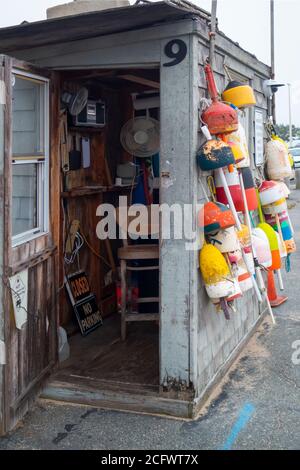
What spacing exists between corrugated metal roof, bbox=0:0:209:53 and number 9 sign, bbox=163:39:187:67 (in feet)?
0.53

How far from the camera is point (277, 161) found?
651cm

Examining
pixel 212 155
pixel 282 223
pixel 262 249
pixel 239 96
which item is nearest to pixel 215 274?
pixel 212 155

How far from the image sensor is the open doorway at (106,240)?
5.18 metres

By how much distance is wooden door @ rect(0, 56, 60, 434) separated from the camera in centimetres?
376

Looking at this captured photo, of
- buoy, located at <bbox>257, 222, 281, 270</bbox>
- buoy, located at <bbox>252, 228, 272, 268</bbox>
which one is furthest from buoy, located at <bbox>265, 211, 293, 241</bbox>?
buoy, located at <bbox>252, 228, 272, 268</bbox>

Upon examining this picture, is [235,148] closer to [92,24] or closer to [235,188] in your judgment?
[235,188]

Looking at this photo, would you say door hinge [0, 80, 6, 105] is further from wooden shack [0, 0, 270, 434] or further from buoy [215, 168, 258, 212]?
buoy [215, 168, 258, 212]

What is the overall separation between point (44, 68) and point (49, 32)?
1.26 ft

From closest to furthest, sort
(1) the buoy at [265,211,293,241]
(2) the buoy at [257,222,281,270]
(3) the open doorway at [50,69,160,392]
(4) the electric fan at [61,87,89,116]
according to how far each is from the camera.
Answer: (3) the open doorway at [50,69,160,392] < (4) the electric fan at [61,87,89,116] < (2) the buoy at [257,222,281,270] < (1) the buoy at [265,211,293,241]

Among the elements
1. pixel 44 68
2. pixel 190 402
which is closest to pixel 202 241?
pixel 190 402

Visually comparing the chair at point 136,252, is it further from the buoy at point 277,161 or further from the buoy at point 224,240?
the buoy at point 277,161

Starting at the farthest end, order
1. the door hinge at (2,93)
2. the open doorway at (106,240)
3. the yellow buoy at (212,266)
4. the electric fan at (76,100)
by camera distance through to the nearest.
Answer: the electric fan at (76,100) < the open doorway at (106,240) < the yellow buoy at (212,266) < the door hinge at (2,93)

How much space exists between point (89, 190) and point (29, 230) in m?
1.54

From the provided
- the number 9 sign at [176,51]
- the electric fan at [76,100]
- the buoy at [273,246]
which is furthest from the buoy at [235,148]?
the electric fan at [76,100]
